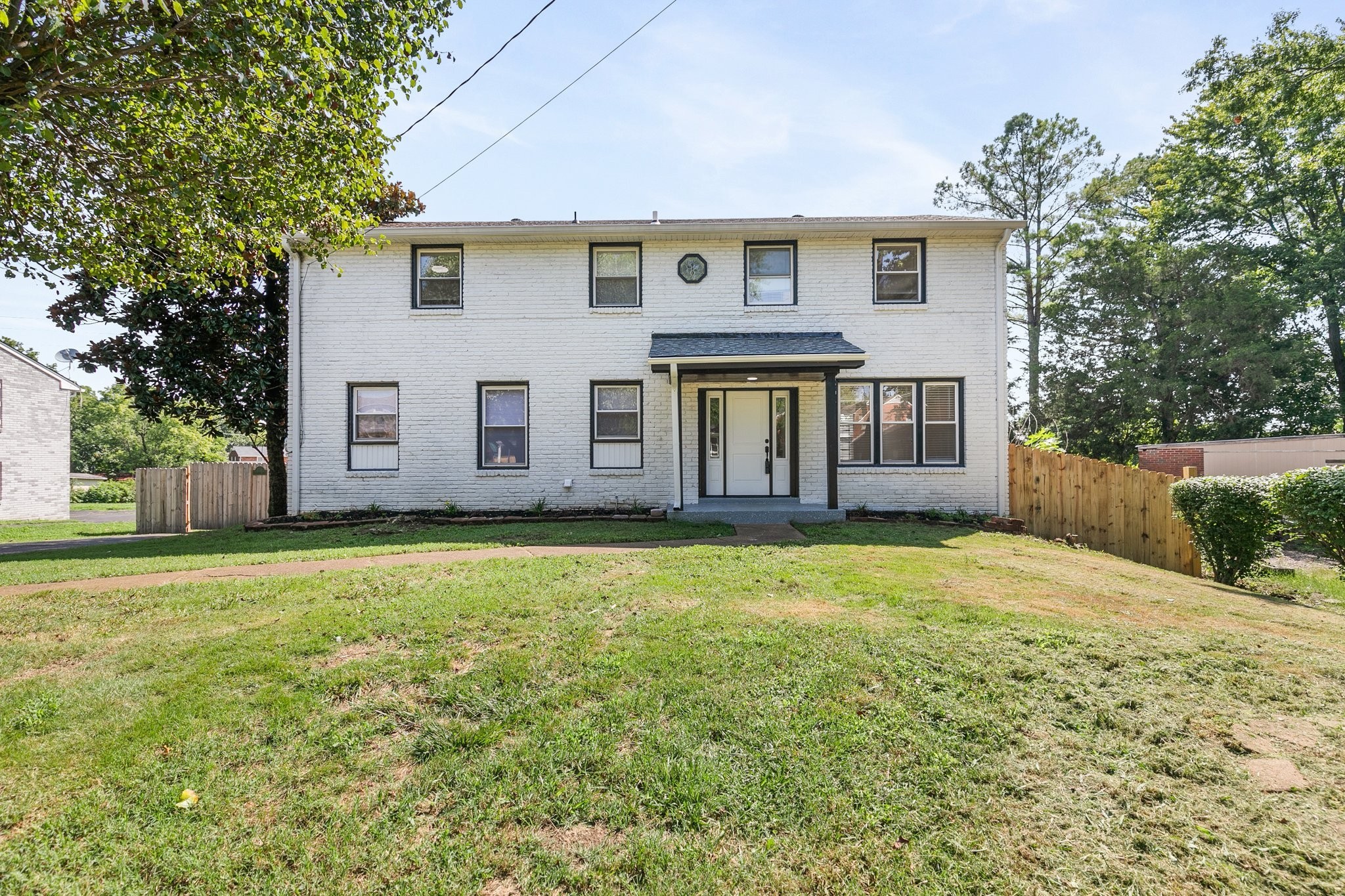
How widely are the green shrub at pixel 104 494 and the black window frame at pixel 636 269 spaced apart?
28.8 m

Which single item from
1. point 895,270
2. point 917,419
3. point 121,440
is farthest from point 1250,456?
point 121,440

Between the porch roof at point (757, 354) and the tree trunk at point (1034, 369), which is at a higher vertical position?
the tree trunk at point (1034, 369)

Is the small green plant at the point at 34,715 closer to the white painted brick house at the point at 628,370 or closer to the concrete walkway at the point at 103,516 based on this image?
the white painted brick house at the point at 628,370

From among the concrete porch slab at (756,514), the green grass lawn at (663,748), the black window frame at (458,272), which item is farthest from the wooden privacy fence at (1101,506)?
the black window frame at (458,272)

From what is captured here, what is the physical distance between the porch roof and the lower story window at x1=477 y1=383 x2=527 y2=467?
10.0 ft

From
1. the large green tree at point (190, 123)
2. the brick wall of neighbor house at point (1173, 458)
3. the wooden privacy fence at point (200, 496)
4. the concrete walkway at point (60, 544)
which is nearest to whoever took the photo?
the large green tree at point (190, 123)

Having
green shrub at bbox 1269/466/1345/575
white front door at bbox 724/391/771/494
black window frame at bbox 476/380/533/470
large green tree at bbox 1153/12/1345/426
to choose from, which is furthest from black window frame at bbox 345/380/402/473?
large green tree at bbox 1153/12/1345/426

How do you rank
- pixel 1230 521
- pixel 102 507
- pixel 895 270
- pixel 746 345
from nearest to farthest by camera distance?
pixel 1230 521 < pixel 746 345 < pixel 895 270 < pixel 102 507

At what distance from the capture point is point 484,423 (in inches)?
485

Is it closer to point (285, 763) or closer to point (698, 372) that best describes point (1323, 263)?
point (698, 372)

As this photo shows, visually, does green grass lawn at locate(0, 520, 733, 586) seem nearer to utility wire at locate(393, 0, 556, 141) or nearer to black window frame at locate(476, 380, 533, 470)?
black window frame at locate(476, 380, 533, 470)

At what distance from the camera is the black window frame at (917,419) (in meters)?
12.0

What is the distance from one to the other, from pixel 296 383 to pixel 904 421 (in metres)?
12.4

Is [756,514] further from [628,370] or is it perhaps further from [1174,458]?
[1174,458]
